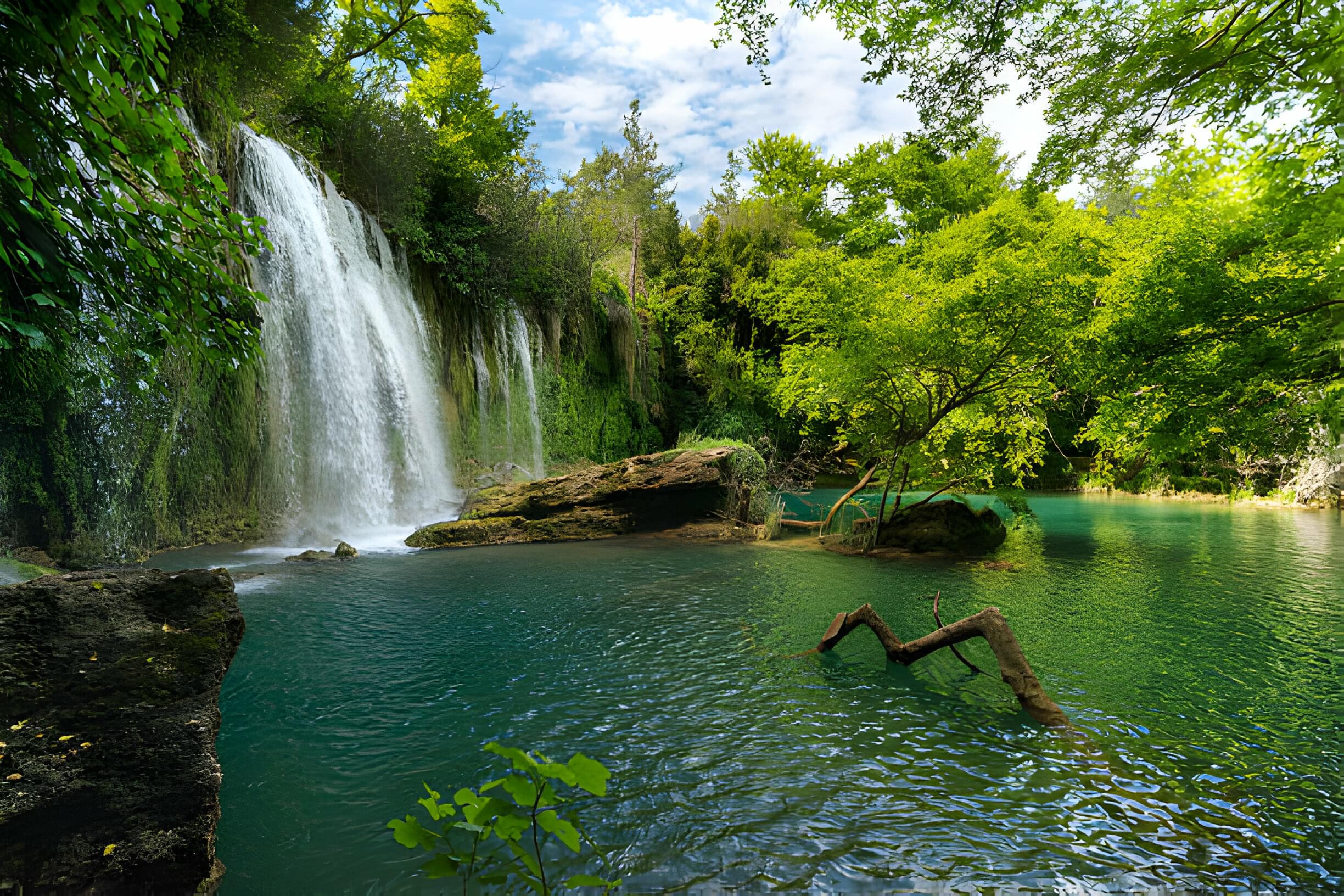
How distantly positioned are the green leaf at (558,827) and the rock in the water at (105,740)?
1.63 meters

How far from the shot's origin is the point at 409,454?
13547 millimetres

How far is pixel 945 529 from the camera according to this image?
1166 centimetres

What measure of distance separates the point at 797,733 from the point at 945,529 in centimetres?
880

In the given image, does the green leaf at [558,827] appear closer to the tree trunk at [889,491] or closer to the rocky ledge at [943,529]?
the tree trunk at [889,491]

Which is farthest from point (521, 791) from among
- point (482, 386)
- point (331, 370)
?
point (482, 386)

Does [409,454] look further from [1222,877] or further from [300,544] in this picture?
[1222,877]

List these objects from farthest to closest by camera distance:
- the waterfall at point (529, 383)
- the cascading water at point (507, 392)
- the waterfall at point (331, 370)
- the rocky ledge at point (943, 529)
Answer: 1. the waterfall at point (529, 383)
2. the cascading water at point (507, 392)
3. the rocky ledge at point (943, 529)
4. the waterfall at point (331, 370)

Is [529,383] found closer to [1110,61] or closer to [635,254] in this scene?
[635,254]

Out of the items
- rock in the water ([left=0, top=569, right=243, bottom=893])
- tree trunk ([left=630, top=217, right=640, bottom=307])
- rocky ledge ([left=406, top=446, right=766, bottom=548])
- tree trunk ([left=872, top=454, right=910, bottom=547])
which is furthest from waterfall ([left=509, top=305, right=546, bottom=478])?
rock in the water ([left=0, top=569, right=243, bottom=893])

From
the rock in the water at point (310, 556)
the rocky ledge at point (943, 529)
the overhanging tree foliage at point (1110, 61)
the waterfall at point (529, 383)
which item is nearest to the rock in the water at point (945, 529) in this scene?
the rocky ledge at point (943, 529)

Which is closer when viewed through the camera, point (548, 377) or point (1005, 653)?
point (1005, 653)

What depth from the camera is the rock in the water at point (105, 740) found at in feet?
6.27

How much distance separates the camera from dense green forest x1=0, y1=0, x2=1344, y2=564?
2977 millimetres

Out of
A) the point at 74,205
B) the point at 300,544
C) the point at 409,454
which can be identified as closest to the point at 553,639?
the point at 74,205
